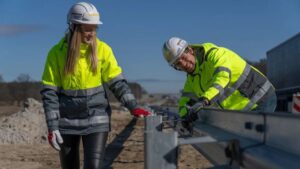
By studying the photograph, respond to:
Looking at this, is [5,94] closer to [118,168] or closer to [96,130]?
[118,168]

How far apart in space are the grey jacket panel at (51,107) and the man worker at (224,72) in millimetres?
1394

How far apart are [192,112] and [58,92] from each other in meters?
1.40

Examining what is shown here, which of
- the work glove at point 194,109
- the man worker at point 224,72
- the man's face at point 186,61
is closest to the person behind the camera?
the work glove at point 194,109

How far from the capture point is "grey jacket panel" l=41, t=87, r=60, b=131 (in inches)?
241

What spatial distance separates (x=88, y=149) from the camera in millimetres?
6215

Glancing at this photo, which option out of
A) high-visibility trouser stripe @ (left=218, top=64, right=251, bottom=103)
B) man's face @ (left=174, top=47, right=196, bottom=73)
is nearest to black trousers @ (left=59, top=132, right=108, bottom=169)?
man's face @ (left=174, top=47, right=196, bottom=73)

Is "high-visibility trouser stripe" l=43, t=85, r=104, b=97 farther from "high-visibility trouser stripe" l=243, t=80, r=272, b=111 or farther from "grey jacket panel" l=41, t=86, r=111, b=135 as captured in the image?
"high-visibility trouser stripe" l=243, t=80, r=272, b=111

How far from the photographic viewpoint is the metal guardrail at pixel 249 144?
11.0 ft

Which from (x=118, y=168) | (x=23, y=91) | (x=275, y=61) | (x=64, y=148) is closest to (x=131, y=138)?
(x=275, y=61)

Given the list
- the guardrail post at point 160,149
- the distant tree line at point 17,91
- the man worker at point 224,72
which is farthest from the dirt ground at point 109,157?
the distant tree line at point 17,91

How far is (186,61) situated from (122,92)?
0.96 m

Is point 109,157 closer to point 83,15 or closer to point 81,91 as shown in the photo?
point 81,91

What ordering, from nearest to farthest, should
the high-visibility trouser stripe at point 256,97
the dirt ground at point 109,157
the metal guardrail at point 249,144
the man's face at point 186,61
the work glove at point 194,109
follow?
the metal guardrail at point 249,144 < the work glove at point 194,109 < the man's face at point 186,61 < the high-visibility trouser stripe at point 256,97 < the dirt ground at point 109,157

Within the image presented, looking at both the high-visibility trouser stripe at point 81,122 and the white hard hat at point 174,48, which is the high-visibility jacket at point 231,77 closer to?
the white hard hat at point 174,48
